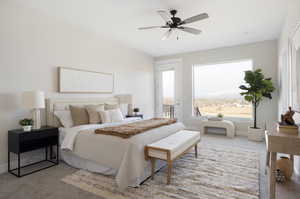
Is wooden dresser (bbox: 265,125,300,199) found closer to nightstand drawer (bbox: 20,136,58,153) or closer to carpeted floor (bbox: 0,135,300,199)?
carpeted floor (bbox: 0,135,300,199)

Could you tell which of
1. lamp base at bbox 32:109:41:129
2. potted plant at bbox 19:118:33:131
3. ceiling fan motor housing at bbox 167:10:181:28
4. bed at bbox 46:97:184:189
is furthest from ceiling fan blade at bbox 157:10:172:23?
potted plant at bbox 19:118:33:131

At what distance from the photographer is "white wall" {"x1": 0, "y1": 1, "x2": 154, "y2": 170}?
2.76 meters

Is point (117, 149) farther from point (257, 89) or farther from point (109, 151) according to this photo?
point (257, 89)

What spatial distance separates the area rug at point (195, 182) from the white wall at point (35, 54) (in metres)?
1.63

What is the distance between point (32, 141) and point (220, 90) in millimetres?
5309

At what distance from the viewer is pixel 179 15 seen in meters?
3.32

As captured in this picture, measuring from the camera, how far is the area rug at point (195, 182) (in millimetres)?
2072

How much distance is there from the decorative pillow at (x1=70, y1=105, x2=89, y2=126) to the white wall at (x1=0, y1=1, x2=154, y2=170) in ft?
1.62

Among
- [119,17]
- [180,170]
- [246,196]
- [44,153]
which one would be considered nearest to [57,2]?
[119,17]

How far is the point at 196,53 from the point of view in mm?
5875

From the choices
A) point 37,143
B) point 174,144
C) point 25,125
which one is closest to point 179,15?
point 174,144

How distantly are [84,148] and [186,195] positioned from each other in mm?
1643

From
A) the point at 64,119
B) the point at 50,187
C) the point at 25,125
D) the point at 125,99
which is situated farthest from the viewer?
the point at 125,99

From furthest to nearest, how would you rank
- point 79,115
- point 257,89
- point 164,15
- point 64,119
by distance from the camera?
point 257,89 < point 79,115 < point 64,119 < point 164,15
